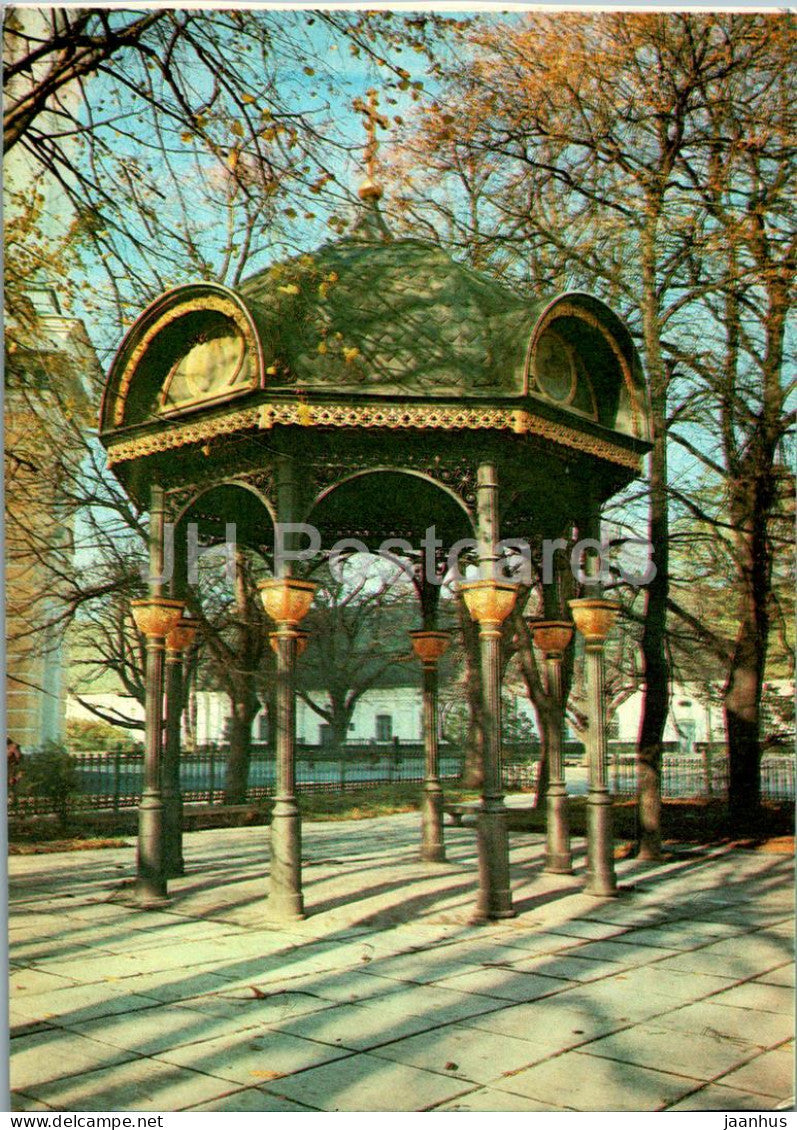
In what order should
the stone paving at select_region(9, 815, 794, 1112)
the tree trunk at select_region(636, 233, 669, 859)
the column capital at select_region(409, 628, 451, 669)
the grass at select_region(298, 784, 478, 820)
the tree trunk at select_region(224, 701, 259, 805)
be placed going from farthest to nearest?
the grass at select_region(298, 784, 478, 820) → the tree trunk at select_region(224, 701, 259, 805) → the column capital at select_region(409, 628, 451, 669) → the tree trunk at select_region(636, 233, 669, 859) → the stone paving at select_region(9, 815, 794, 1112)

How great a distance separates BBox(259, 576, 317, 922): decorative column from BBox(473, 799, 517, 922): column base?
1.13 metres

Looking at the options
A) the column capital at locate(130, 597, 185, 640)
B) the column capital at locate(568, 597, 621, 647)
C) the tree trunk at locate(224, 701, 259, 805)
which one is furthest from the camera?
the tree trunk at locate(224, 701, 259, 805)

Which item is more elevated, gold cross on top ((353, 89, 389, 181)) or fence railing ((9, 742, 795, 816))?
gold cross on top ((353, 89, 389, 181))

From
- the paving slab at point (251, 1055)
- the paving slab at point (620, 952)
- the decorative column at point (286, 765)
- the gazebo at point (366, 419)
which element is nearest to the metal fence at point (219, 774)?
the gazebo at point (366, 419)

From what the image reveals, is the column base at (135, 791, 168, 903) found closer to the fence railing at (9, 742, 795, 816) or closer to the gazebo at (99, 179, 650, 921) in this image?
the gazebo at (99, 179, 650, 921)

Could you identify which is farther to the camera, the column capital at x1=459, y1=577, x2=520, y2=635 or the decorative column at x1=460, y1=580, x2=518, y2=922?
the column capital at x1=459, y1=577, x2=520, y2=635

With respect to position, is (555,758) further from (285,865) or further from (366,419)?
(366,419)

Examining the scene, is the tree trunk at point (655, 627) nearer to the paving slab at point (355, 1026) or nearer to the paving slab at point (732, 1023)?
the paving slab at point (732, 1023)

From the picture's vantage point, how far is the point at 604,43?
766 cm

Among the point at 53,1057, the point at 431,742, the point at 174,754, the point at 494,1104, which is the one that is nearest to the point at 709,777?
the point at 431,742

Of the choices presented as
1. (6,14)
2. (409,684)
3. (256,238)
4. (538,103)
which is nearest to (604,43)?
(538,103)

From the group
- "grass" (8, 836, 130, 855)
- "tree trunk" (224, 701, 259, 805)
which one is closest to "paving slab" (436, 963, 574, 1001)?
"grass" (8, 836, 130, 855)

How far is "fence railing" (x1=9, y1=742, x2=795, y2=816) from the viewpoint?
7.75 metres

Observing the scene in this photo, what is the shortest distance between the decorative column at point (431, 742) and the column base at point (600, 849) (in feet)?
5.70
